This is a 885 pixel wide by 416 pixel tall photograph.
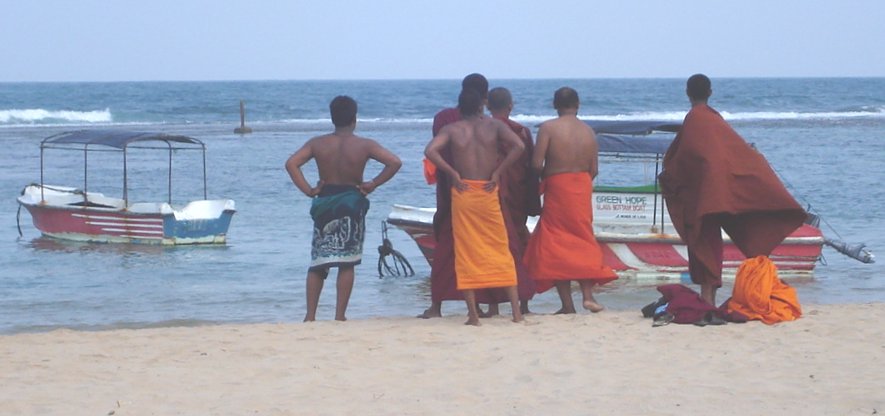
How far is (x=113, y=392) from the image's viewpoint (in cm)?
621

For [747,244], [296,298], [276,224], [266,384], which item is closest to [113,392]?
[266,384]

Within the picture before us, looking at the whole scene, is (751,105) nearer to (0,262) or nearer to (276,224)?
(276,224)

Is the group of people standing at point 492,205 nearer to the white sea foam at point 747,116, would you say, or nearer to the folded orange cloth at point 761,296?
the folded orange cloth at point 761,296

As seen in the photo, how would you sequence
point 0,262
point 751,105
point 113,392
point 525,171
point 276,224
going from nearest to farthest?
point 113,392
point 525,171
point 0,262
point 276,224
point 751,105

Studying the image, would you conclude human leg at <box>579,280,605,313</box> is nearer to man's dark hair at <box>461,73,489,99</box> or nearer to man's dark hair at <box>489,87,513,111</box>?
man's dark hair at <box>489,87,513,111</box>

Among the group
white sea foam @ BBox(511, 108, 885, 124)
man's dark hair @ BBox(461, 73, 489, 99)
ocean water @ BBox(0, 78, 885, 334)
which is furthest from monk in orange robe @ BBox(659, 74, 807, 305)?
white sea foam @ BBox(511, 108, 885, 124)

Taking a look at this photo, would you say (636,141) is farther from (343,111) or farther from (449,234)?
(343,111)

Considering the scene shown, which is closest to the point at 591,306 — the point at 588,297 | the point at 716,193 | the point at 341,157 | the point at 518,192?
the point at 588,297

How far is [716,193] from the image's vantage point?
7.82 m

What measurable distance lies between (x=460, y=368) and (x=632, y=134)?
6433mm

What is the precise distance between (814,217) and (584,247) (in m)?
5.87

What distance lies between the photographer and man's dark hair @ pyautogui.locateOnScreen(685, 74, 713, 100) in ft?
26.3

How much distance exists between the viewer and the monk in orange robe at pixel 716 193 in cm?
785

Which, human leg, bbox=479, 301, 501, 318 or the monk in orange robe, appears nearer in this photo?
the monk in orange robe
